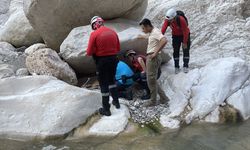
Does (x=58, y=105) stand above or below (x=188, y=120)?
above

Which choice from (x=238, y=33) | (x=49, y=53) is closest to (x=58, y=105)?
(x=49, y=53)

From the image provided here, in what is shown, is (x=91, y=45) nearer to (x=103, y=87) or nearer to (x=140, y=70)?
(x=103, y=87)

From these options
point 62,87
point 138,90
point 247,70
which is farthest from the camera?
point 138,90

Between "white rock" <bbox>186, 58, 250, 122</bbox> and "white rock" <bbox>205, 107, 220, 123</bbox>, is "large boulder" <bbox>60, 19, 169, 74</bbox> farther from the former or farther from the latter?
"white rock" <bbox>205, 107, 220, 123</bbox>

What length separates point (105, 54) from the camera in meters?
8.65

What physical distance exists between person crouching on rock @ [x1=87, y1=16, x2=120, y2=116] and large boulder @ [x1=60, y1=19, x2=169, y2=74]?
1.99 metres

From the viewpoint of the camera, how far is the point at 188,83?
10039 millimetres

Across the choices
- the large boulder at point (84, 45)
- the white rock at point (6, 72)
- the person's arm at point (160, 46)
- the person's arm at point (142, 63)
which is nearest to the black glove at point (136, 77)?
the person's arm at point (142, 63)

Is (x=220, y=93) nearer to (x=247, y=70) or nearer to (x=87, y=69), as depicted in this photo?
(x=247, y=70)

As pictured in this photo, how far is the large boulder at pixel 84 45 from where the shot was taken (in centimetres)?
1079

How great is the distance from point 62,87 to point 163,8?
6.97 m

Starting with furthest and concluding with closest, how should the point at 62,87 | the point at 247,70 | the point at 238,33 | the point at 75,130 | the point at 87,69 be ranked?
the point at 238,33, the point at 87,69, the point at 247,70, the point at 62,87, the point at 75,130

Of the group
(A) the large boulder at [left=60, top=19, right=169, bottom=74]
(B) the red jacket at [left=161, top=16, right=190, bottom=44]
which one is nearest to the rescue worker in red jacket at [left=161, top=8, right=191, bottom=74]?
(B) the red jacket at [left=161, top=16, right=190, bottom=44]

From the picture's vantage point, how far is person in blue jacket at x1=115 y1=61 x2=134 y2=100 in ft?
33.0
